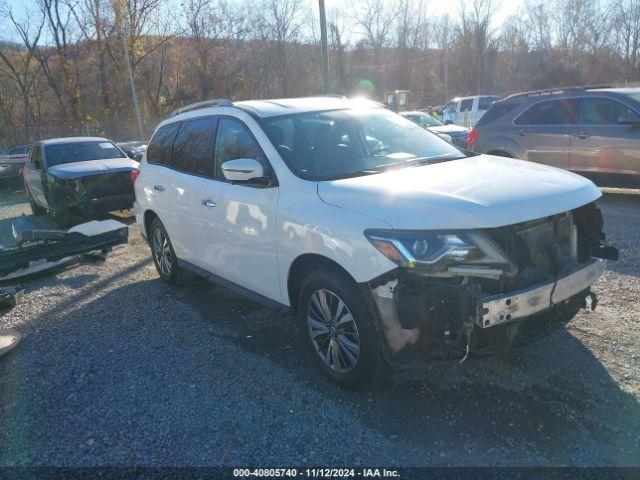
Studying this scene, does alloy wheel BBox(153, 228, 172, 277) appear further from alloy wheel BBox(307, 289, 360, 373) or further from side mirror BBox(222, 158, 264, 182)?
alloy wheel BBox(307, 289, 360, 373)

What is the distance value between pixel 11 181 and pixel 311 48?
2706 centimetres

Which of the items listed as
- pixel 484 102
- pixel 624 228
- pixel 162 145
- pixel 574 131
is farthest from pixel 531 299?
pixel 484 102

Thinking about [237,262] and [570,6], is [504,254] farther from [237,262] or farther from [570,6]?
[570,6]

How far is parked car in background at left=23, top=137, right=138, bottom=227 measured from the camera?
31.5 ft

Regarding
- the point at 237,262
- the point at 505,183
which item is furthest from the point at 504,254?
the point at 237,262

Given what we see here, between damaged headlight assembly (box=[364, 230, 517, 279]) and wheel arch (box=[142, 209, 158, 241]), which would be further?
wheel arch (box=[142, 209, 158, 241])

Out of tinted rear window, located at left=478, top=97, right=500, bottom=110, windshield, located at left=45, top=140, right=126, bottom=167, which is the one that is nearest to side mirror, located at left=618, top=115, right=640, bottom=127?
windshield, located at left=45, top=140, right=126, bottom=167

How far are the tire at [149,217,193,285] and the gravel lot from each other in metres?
0.82

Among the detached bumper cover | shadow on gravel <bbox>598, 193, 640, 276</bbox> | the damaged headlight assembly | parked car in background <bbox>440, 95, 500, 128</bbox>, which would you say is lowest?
shadow on gravel <bbox>598, 193, 640, 276</bbox>

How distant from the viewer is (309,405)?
11.0 feet

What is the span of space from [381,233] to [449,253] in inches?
15.3

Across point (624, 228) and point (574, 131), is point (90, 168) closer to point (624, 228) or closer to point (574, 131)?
point (574, 131)

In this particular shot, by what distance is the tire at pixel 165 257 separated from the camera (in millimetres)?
5595

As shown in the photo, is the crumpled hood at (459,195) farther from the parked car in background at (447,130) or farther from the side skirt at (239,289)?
the parked car in background at (447,130)
